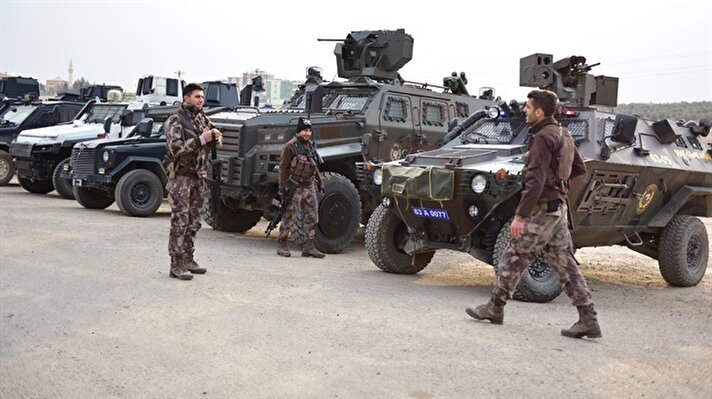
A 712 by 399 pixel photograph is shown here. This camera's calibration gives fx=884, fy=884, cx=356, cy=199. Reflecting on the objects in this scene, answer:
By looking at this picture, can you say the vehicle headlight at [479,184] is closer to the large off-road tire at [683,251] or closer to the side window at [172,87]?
the large off-road tire at [683,251]

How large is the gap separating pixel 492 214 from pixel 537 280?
2.24 ft

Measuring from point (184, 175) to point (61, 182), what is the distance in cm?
881

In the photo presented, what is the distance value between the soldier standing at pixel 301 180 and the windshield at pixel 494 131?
173 cm

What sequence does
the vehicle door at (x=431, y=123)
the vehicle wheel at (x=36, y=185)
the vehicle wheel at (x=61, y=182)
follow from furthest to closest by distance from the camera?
1. the vehicle wheel at (x=36, y=185)
2. the vehicle wheel at (x=61, y=182)
3. the vehicle door at (x=431, y=123)

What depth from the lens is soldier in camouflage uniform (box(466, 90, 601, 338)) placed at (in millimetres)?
5797

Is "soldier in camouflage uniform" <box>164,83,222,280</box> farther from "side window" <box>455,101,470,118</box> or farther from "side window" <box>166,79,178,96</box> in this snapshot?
"side window" <box>166,79,178,96</box>

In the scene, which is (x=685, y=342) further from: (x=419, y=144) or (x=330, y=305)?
(x=419, y=144)

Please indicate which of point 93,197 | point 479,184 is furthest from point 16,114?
point 479,184

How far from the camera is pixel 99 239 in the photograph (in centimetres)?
993

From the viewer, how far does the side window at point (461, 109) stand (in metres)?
12.6

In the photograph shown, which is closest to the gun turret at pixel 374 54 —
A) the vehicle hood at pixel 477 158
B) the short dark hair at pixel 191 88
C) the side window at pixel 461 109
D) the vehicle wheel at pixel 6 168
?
the side window at pixel 461 109

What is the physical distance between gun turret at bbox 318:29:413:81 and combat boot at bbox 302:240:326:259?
401 cm

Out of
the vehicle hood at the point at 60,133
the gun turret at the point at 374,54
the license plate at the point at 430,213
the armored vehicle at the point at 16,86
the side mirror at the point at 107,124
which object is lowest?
the license plate at the point at 430,213

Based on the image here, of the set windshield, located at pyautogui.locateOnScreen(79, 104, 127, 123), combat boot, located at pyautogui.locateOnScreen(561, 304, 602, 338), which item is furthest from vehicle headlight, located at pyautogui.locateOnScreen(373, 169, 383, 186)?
windshield, located at pyautogui.locateOnScreen(79, 104, 127, 123)
